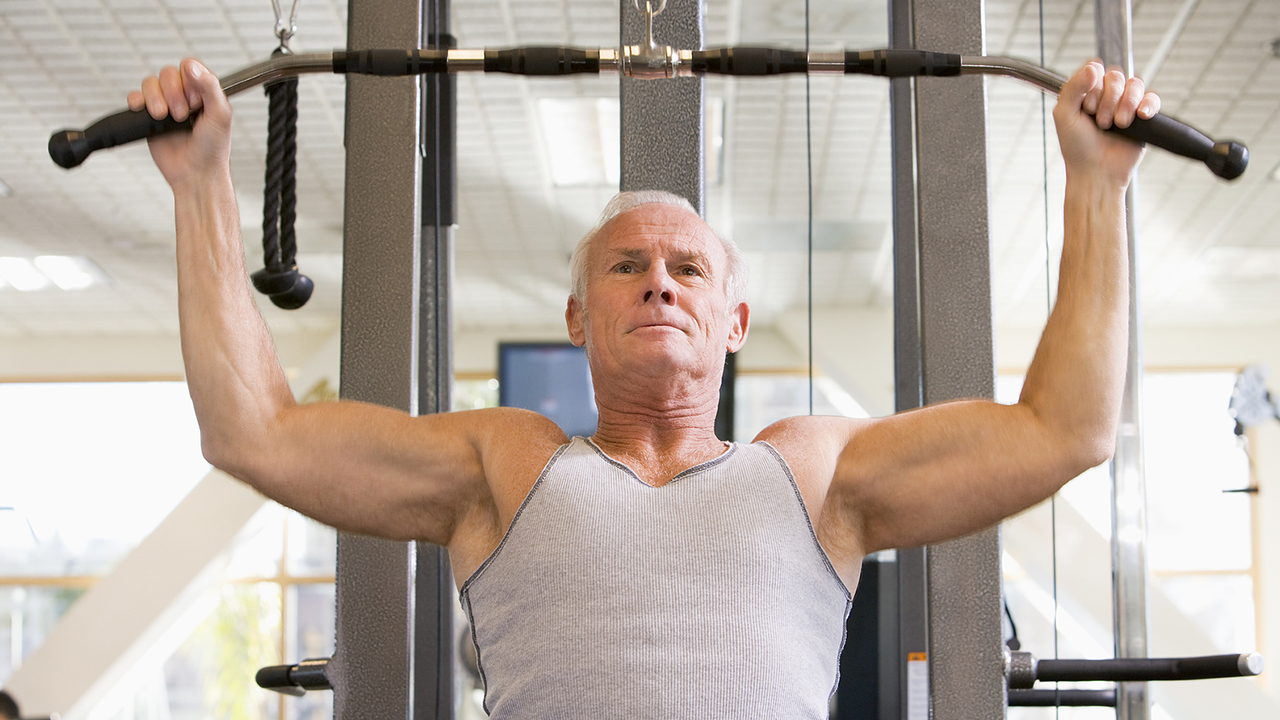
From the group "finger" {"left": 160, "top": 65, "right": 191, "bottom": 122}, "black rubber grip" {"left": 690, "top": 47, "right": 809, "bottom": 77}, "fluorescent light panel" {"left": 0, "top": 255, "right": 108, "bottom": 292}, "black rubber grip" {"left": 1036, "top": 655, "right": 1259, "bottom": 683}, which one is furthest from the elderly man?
"fluorescent light panel" {"left": 0, "top": 255, "right": 108, "bottom": 292}

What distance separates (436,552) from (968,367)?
2.92 feet

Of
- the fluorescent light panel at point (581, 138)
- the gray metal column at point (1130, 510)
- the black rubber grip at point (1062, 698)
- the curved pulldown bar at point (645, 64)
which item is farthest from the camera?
the fluorescent light panel at point (581, 138)

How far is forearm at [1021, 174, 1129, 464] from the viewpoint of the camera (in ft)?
3.52

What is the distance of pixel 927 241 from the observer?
1480 mm

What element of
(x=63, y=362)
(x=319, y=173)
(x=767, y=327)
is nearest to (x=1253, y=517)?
(x=767, y=327)

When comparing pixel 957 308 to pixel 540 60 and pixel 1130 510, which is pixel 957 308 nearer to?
pixel 1130 510

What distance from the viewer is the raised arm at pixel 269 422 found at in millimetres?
1070

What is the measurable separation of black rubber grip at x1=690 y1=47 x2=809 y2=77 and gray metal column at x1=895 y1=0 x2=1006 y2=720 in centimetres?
46

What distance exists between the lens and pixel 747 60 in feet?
3.64

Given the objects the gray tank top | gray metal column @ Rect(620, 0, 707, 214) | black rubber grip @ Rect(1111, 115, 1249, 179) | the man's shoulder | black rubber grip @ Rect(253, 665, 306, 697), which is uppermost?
gray metal column @ Rect(620, 0, 707, 214)

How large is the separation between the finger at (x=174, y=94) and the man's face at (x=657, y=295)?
1.65ft

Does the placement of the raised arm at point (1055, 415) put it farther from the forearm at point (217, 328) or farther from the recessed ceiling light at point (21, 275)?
the recessed ceiling light at point (21, 275)

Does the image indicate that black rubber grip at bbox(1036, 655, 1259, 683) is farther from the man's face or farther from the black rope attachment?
the black rope attachment

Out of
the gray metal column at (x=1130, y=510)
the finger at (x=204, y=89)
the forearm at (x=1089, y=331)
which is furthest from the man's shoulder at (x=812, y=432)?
the finger at (x=204, y=89)
